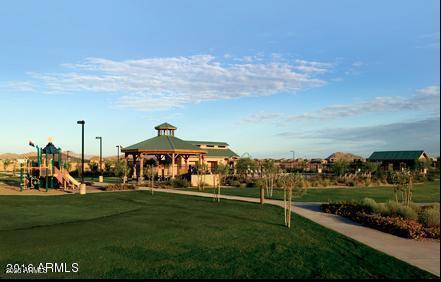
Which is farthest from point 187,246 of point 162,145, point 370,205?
point 162,145

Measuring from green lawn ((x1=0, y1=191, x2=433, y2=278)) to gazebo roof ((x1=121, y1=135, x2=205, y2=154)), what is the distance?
25.2 meters

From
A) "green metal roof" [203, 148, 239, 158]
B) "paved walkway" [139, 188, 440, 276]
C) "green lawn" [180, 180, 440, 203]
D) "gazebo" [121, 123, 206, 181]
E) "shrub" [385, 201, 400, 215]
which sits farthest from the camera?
"green metal roof" [203, 148, 239, 158]

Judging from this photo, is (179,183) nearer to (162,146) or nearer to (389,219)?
(162,146)

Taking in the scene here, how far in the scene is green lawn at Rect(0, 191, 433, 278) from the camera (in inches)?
358

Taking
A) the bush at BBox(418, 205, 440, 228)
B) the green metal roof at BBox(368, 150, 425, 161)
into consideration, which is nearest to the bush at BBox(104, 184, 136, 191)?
the bush at BBox(418, 205, 440, 228)

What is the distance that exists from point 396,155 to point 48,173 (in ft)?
238

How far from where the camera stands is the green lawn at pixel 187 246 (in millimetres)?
9094

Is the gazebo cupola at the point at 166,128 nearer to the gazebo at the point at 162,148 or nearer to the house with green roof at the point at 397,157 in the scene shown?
the gazebo at the point at 162,148

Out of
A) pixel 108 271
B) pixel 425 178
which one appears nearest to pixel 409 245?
pixel 108 271

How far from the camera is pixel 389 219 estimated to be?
15352 millimetres

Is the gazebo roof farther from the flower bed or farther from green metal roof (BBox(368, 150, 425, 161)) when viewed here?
green metal roof (BBox(368, 150, 425, 161))

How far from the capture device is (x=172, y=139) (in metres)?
48.2

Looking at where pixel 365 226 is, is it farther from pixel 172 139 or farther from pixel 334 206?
pixel 172 139

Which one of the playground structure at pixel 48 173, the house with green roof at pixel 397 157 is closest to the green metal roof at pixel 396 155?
the house with green roof at pixel 397 157
